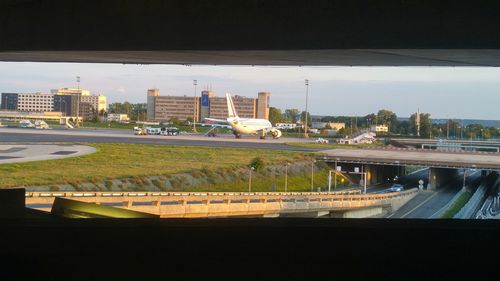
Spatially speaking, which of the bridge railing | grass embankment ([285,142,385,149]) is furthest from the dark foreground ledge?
grass embankment ([285,142,385,149])

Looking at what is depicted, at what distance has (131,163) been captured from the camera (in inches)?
1122

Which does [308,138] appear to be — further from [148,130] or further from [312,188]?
[148,130]

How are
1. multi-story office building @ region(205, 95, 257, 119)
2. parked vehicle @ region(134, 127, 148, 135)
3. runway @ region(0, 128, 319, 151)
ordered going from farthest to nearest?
1. parked vehicle @ region(134, 127, 148, 135)
2. runway @ region(0, 128, 319, 151)
3. multi-story office building @ region(205, 95, 257, 119)

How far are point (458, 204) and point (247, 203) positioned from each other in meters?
6.74

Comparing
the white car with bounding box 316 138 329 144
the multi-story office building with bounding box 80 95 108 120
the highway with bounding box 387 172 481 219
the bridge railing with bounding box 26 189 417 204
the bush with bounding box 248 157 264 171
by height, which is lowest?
the bridge railing with bounding box 26 189 417 204

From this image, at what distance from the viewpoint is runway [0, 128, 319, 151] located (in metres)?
31.6

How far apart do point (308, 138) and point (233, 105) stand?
4.29m

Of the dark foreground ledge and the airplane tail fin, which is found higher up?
the airplane tail fin

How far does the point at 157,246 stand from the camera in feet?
17.5

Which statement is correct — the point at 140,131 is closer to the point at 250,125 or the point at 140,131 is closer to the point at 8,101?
the point at 250,125

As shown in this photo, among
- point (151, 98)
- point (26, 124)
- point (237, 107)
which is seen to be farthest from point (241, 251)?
point (26, 124)

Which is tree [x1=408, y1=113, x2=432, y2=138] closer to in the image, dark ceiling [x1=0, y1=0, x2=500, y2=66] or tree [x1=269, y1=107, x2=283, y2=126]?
tree [x1=269, y1=107, x2=283, y2=126]

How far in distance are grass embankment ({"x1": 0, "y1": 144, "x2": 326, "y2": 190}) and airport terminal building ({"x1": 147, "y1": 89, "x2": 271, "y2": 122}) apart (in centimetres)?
219

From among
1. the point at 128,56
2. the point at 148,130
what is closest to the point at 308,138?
the point at 148,130
